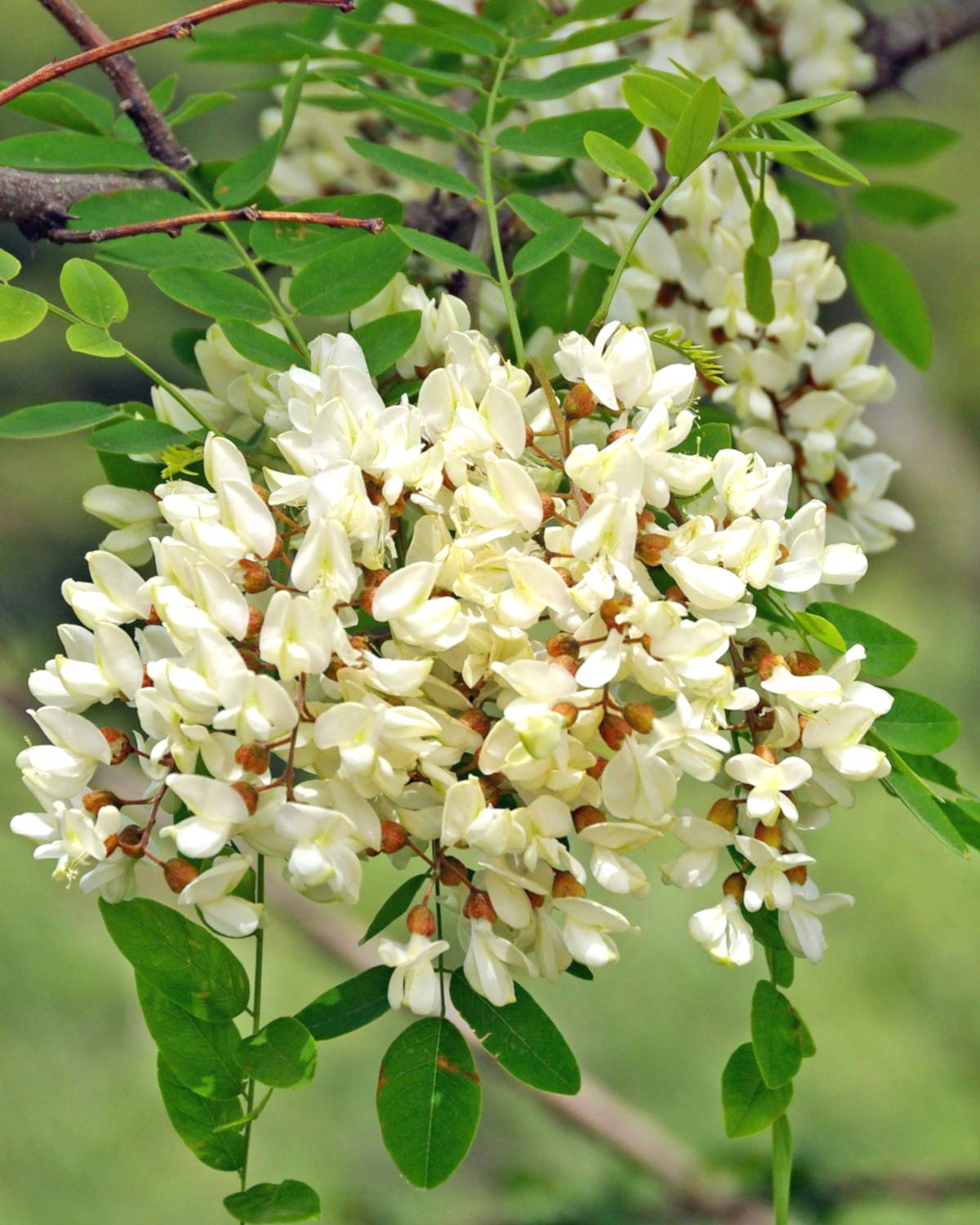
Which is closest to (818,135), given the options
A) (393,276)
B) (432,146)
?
(432,146)

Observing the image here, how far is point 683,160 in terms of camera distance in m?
0.32

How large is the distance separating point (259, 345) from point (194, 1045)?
18 cm

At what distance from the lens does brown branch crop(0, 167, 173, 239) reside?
0.35 m

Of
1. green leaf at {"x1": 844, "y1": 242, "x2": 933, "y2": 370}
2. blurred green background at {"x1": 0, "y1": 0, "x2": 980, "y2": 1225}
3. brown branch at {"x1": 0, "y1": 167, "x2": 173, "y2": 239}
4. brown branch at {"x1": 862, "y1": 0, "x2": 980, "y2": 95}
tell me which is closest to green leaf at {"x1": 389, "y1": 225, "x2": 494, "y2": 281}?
brown branch at {"x1": 0, "y1": 167, "x2": 173, "y2": 239}

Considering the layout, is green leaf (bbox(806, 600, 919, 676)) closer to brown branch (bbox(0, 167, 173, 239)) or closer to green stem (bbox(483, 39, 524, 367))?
green stem (bbox(483, 39, 524, 367))

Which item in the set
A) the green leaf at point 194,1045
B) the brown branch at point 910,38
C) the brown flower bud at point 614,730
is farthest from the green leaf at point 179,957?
the brown branch at point 910,38

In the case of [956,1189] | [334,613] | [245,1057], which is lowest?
[956,1189]

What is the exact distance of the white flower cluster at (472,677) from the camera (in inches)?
10.0

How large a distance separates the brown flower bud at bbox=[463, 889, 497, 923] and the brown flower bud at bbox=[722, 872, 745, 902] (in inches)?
2.3

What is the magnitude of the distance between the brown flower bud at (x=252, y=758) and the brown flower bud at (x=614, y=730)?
0.07 meters

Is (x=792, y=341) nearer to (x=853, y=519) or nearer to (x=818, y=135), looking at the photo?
(x=853, y=519)

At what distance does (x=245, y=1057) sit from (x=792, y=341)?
0.94 feet

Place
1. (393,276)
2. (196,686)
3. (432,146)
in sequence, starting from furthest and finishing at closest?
(432,146)
(393,276)
(196,686)

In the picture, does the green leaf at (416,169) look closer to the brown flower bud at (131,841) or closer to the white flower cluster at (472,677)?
the white flower cluster at (472,677)
